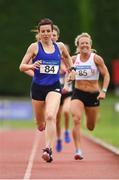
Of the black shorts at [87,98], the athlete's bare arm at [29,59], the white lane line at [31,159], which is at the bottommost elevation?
the white lane line at [31,159]

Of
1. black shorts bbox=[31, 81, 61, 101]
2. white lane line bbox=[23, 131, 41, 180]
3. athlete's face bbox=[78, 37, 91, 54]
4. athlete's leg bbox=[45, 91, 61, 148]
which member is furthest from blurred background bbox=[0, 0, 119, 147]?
athlete's leg bbox=[45, 91, 61, 148]

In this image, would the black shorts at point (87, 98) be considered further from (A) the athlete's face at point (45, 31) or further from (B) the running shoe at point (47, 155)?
(B) the running shoe at point (47, 155)

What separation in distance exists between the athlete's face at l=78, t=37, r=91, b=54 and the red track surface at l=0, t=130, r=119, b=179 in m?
1.94

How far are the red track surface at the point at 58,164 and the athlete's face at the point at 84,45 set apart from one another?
194cm

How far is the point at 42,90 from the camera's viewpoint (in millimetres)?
14008

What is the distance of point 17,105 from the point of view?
35.8 meters

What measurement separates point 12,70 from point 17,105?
48.6 ft

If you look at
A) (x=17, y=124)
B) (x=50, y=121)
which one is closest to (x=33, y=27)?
(x=17, y=124)

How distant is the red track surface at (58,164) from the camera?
12820 millimetres

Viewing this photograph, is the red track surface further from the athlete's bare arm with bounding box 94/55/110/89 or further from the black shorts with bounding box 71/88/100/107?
the athlete's bare arm with bounding box 94/55/110/89

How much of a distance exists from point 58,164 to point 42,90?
166 centimetres

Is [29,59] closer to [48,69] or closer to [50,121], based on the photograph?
[48,69]

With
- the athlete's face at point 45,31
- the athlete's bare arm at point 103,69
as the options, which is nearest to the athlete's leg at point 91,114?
the athlete's bare arm at point 103,69

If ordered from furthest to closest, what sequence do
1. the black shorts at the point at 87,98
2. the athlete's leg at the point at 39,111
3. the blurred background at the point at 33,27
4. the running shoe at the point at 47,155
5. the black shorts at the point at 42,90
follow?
the blurred background at the point at 33,27 < the black shorts at the point at 87,98 < the athlete's leg at the point at 39,111 < the black shorts at the point at 42,90 < the running shoe at the point at 47,155
